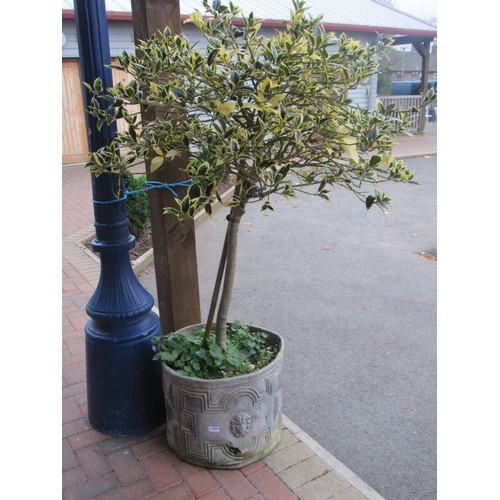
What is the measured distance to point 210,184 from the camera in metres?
1.98

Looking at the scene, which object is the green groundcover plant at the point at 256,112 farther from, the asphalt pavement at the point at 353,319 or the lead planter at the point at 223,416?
the asphalt pavement at the point at 353,319

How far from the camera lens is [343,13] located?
15.4 meters

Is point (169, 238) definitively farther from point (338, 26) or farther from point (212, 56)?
point (338, 26)

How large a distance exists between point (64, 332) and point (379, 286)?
324cm

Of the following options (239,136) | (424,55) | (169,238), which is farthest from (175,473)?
(424,55)

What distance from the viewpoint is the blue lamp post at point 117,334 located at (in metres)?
2.60

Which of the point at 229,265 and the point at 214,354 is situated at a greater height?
the point at 229,265

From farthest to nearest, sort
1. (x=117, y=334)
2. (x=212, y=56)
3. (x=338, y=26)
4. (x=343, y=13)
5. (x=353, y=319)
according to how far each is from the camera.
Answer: (x=343, y=13) → (x=338, y=26) → (x=353, y=319) → (x=117, y=334) → (x=212, y=56)

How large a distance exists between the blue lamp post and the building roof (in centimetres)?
994

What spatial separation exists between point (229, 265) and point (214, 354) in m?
0.46

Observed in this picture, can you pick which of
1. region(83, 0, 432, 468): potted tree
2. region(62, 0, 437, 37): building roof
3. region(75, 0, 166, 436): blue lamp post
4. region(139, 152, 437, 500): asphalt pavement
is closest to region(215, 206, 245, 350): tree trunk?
region(83, 0, 432, 468): potted tree

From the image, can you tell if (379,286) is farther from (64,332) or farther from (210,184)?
(210,184)

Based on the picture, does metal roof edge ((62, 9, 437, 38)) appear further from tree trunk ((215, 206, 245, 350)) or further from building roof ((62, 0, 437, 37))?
tree trunk ((215, 206, 245, 350))

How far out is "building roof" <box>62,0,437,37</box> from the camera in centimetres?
1175
